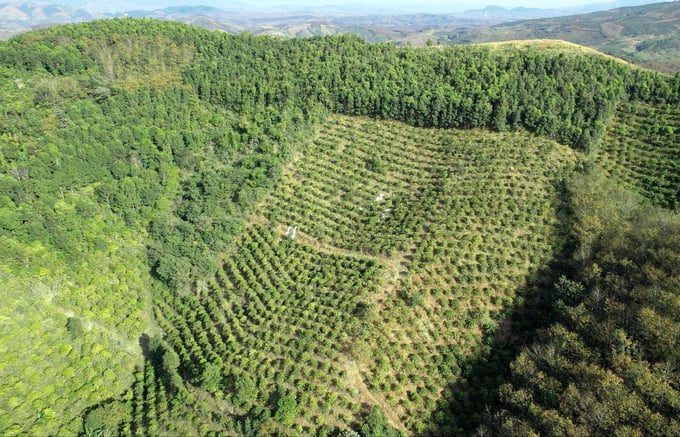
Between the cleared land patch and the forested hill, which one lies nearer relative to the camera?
the cleared land patch

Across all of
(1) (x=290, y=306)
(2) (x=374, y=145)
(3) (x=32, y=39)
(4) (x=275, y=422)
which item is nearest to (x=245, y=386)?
(4) (x=275, y=422)

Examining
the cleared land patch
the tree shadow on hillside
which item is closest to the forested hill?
the cleared land patch

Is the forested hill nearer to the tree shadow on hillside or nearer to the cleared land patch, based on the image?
the cleared land patch

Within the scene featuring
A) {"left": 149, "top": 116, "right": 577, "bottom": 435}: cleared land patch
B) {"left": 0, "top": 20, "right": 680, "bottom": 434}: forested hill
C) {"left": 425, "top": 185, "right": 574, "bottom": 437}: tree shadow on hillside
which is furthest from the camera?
{"left": 0, "top": 20, "right": 680, "bottom": 434}: forested hill

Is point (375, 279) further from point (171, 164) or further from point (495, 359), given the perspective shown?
point (171, 164)

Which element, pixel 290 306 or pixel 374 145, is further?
pixel 374 145

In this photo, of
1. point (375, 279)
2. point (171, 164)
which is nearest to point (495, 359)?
point (375, 279)

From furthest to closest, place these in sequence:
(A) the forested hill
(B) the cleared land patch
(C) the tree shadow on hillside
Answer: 1. (A) the forested hill
2. (B) the cleared land patch
3. (C) the tree shadow on hillside

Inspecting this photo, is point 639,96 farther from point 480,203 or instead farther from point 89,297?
point 89,297

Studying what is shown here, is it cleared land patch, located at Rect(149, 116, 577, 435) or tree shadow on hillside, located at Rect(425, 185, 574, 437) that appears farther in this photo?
cleared land patch, located at Rect(149, 116, 577, 435)
